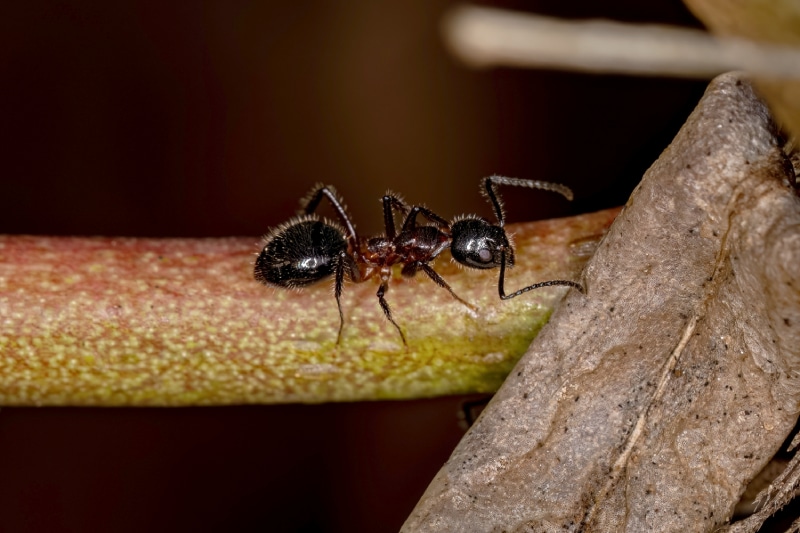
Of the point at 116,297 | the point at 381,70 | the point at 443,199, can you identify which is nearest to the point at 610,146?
the point at 443,199

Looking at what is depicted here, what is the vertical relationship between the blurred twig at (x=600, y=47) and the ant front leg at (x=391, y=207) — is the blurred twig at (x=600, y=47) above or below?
above

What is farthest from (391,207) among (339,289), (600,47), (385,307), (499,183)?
(600,47)

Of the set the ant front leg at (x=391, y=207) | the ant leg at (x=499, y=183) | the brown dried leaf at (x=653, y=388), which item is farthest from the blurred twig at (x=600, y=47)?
the ant front leg at (x=391, y=207)

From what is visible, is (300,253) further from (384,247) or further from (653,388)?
(653,388)

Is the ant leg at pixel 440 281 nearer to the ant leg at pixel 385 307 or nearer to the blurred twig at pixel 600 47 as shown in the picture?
the ant leg at pixel 385 307

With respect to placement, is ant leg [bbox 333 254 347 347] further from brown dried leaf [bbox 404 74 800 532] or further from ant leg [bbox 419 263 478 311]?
brown dried leaf [bbox 404 74 800 532]

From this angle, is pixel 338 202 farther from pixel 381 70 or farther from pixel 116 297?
pixel 116 297

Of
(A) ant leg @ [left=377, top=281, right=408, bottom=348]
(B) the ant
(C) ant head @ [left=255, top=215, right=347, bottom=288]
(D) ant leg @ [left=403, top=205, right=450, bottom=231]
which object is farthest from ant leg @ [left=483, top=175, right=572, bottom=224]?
(A) ant leg @ [left=377, top=281, right=408, bottom=348]
